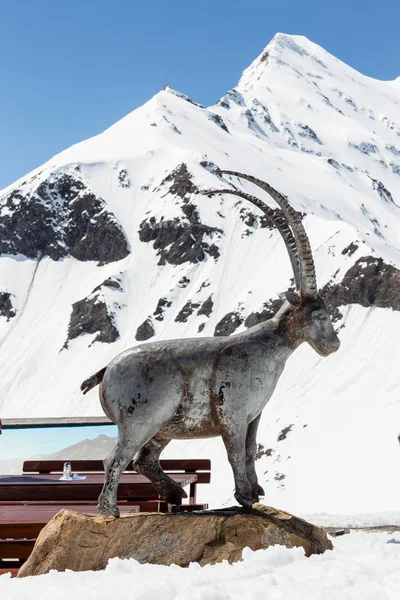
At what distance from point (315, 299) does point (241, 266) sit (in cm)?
7407

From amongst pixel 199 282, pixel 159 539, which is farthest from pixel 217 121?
pixel 159 539

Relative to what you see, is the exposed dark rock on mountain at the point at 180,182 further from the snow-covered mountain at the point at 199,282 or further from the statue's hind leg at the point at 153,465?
the statue's hind leg at the point at 153,465

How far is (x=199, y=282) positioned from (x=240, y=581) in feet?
252

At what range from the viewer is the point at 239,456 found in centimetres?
455

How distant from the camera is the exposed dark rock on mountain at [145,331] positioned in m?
75.3

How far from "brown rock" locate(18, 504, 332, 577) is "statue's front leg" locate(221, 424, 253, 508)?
0.12 m

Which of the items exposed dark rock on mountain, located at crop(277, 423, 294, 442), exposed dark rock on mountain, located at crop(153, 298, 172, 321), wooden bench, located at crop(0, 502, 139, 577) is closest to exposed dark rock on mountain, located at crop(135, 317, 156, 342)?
exposed dark rock on mountain, located at crop(153, 298, 172, 321)

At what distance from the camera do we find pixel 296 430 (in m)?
38.4

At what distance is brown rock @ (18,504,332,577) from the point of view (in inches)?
172

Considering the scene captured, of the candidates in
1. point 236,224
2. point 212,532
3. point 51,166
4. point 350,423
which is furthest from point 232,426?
point 51,166

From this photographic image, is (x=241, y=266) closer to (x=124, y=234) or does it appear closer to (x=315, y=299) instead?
(x=124, y=234)

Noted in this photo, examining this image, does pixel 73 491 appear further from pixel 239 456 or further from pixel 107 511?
pixel 239 456

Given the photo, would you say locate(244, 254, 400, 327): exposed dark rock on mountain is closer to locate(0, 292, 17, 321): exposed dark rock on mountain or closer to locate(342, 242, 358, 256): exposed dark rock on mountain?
locate(342, 242, 358, 256): exposed dark rock on mountain

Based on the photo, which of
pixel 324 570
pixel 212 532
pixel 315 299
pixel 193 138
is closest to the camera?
pixel 324 570
